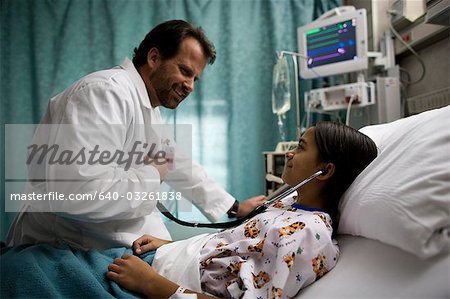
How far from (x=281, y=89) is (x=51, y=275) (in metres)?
1.93

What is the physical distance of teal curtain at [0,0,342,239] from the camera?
1.73 meters

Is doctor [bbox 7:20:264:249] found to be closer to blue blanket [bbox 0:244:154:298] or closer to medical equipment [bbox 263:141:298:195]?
blue blanket [bbox 0:244:154:298]

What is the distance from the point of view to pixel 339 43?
221 centimetres

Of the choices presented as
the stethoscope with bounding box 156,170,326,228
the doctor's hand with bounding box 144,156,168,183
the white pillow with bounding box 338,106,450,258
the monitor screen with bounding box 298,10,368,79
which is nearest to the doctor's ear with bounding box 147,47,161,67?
the doctor's hand with bounding box 144,156,168,183

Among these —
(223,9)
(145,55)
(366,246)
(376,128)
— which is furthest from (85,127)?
(223,9)

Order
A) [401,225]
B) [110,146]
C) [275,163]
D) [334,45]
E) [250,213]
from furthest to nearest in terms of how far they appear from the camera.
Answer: [334,45], [275,163], [250,213], [110,146], [401,225]

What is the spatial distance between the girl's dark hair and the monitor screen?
1434mm

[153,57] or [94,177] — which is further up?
[153,57]

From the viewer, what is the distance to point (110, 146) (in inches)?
33.8

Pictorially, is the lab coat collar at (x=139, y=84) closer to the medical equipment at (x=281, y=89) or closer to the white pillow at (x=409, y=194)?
the white pillow at (x=409, y=194)

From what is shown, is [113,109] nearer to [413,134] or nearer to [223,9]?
[413,134]

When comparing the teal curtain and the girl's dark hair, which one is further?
the teal curtain

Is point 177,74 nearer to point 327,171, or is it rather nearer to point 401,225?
point 327,171

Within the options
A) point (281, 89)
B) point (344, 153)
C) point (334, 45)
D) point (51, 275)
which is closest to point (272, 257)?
point (344, 153)
